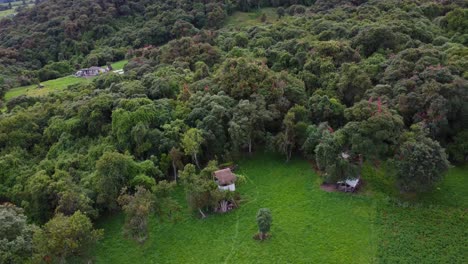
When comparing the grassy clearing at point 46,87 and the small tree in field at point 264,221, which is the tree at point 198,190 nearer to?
the small tree in field at point 264,221

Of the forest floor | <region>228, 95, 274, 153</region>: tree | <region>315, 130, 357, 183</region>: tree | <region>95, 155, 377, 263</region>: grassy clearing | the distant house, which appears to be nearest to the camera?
the forest floor

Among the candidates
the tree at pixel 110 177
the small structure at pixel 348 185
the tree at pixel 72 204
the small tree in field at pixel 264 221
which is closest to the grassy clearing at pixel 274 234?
the small structure at pixel 348 185

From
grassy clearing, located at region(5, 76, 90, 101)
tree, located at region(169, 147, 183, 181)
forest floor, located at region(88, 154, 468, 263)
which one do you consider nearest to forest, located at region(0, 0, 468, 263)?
tree, located at region(169, 147, 183, 181)

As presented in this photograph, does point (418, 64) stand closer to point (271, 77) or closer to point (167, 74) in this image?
point (271, 77)

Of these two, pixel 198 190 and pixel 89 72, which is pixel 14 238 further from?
pixel 89 72

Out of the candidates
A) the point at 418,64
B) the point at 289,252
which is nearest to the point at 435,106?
the point at 418,64

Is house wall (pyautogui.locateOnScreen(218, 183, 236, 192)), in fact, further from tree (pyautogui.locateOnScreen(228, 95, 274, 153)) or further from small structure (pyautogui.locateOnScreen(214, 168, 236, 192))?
tree (pyautogui.locateOnScreen(228, 95, 274, 153))
